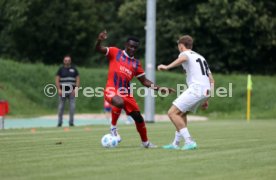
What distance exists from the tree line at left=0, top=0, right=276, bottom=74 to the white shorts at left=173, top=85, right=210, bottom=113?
3733 cm

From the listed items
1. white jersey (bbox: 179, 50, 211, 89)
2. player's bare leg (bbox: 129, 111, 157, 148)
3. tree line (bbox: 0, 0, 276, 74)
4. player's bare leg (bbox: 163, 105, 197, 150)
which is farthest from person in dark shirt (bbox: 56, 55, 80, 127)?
Answer: tree line (bbox: 0, 0, 276, 74)

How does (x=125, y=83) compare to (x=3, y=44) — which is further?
(x=3, y=44)

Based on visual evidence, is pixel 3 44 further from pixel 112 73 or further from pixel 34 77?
pixel 112 73

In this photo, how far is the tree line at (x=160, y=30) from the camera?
51.9 metres

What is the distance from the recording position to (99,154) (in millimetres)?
12742

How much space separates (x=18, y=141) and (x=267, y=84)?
91.1 feet

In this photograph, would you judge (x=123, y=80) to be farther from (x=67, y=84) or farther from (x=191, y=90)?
(x=67, y=84)

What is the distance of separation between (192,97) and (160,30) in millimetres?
41564

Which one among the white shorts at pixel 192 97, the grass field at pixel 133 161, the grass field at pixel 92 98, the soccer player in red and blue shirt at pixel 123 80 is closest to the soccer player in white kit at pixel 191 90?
the white shorts at pixel 192 97

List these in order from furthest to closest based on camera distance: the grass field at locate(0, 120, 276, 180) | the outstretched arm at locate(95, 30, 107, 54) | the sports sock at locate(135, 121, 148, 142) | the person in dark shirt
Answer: the person in dark shirt < the sports sock at locate(135, 121, 148, 142) < the outstretched arm at locate(95, 30, 107, 54) < the grass field at locate(0, 120, 276, 180)

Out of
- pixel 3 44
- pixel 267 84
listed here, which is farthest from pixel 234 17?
pixel 3 44

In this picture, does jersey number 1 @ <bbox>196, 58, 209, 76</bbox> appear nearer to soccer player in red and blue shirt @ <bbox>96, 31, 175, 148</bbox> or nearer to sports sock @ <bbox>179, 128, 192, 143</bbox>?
soccer player in red and blue shirt @ <bbox>96, 31, 175, 148</bbox>

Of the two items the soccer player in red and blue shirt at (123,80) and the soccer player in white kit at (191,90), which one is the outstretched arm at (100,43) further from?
the soccer player in white kit at (191,90)

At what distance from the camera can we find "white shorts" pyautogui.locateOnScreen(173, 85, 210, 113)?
1380 cm
